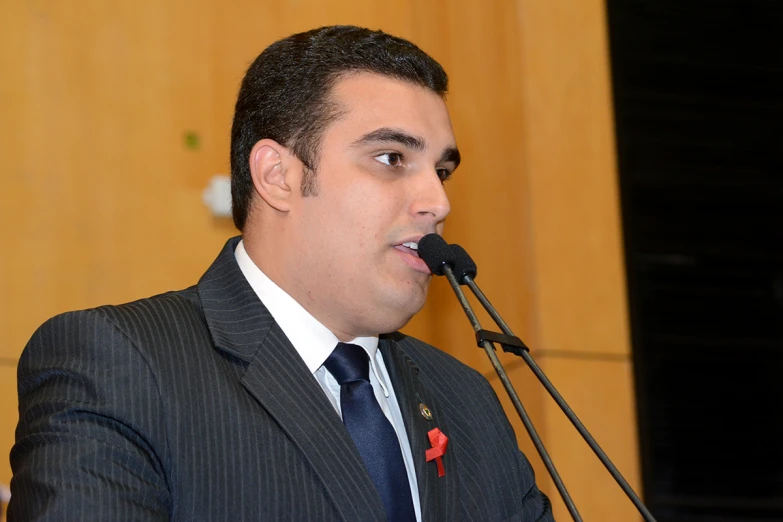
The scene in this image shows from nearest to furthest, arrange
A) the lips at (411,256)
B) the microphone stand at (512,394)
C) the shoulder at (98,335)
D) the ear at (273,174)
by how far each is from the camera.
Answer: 1. the microphone stand at (512,394)
2. the shoulder at (98,335)
3. the lips at (411,256)
4. the ear at (273,174)

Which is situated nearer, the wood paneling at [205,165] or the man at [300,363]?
the man at [300,363]

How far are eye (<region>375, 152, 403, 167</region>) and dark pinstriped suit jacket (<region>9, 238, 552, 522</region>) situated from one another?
34 cm

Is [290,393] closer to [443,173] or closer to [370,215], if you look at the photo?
[370,215]

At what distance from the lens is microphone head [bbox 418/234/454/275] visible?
162 cm

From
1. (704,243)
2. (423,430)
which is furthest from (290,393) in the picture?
(704,243)

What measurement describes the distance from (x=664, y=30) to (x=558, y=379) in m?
1.26

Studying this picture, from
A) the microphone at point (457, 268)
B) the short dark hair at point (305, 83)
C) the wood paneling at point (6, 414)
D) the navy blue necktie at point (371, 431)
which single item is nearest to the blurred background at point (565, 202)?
the wood paneling at point (6, 414)

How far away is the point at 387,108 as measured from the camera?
1944mm

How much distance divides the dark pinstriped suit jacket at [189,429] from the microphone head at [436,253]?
0.27 metres

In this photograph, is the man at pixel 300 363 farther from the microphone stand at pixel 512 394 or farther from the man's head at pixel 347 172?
the microphone stand at pixel 512 394

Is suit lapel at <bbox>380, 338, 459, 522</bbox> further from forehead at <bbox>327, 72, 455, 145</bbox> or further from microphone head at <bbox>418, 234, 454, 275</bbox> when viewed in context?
forehead at <bbox>327, 72, 455, 145</bbox>

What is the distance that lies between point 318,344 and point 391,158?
370mm

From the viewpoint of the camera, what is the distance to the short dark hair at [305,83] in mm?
1986

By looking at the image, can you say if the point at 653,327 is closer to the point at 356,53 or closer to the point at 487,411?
the point at 487,411
